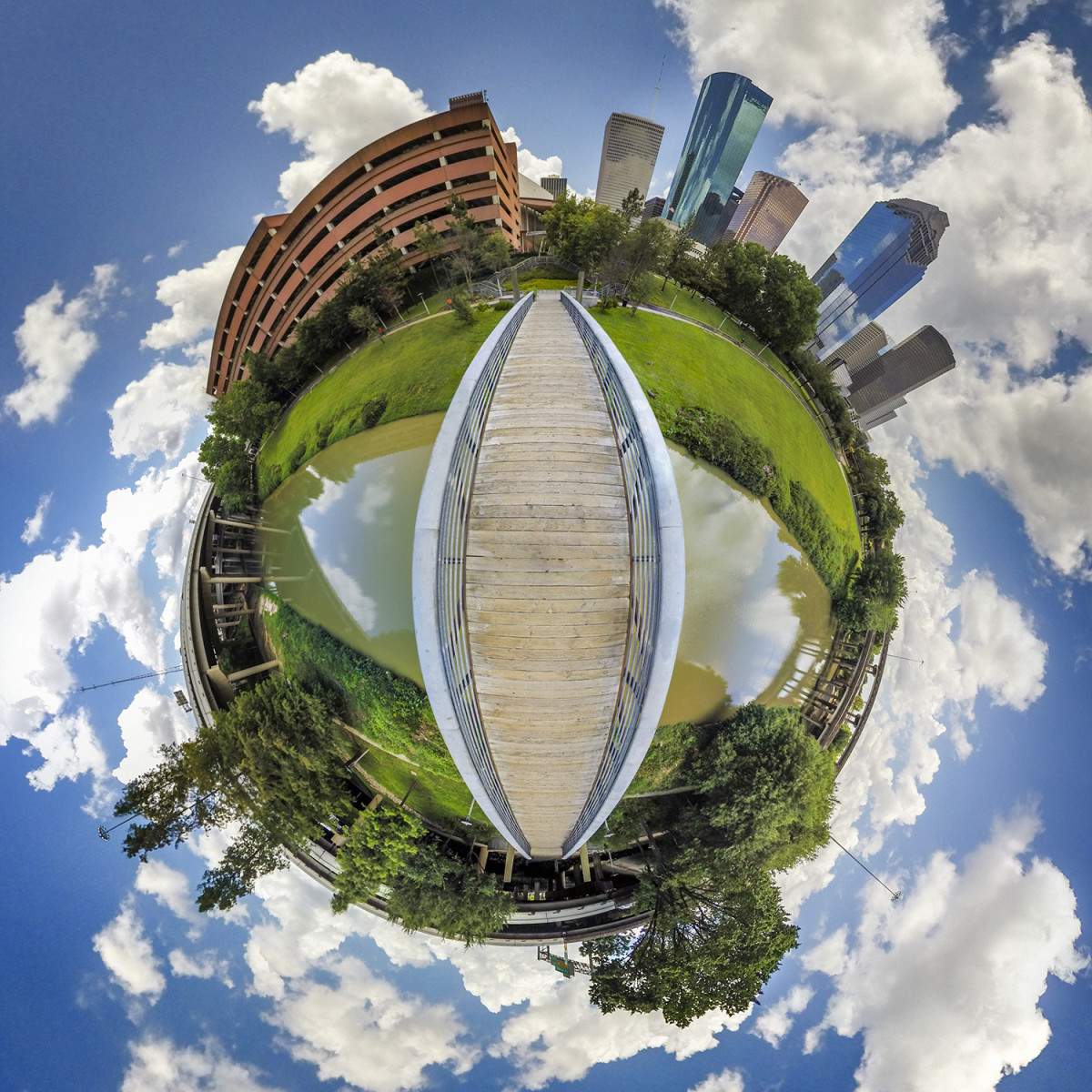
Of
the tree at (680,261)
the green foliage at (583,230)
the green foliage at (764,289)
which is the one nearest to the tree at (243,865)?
the green foliage at (583,230)

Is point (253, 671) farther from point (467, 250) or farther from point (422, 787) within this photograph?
point (467, 250)

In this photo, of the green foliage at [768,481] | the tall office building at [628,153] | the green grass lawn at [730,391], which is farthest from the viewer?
the tall office building at [628,153]

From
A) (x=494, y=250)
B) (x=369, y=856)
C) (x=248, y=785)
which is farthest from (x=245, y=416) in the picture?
(x=369, y=856)

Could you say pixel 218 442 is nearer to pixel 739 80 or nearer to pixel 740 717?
pixel 740 717

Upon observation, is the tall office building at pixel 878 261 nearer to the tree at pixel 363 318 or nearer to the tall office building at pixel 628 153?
the tall office building at pixel 628 153

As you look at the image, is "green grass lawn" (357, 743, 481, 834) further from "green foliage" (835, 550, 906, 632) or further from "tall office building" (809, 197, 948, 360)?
"tall office building" (809, 197, 948, 360)

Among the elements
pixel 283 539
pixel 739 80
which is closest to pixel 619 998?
pixel 283 539
